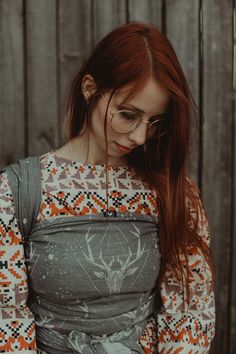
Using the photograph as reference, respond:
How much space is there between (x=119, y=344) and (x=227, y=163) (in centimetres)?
85

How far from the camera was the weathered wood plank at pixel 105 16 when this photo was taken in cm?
193

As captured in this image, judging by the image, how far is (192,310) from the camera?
162cm

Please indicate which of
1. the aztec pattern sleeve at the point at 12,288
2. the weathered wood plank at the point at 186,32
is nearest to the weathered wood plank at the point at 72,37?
the weathered wood plank at the point at 186,32

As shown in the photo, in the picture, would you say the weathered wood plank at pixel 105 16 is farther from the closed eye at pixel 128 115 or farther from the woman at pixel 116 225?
the closed eye at pixel 128 115

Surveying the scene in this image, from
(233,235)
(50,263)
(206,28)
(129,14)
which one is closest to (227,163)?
(233,235)

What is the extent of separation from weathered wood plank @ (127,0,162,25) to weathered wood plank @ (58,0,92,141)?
5.7 inches

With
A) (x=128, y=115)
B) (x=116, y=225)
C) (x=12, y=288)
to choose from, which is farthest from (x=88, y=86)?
(x=12, y=288)

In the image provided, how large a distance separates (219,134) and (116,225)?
2.44ft

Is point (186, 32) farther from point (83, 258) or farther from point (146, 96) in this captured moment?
point (83, 258)

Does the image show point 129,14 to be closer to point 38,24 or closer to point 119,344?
point 38,24

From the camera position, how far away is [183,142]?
1488mm

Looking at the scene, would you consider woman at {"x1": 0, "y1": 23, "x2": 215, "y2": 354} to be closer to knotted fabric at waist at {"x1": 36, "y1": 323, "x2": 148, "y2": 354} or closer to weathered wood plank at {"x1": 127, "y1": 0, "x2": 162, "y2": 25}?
knotted fabric at waist at {"x1": 36, "y1": 323, "x2": 148, "y2": 354}

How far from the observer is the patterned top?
4.59ft

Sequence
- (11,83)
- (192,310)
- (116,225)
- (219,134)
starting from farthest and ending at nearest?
(219,134), (11,83), (192,310), (116,225)
